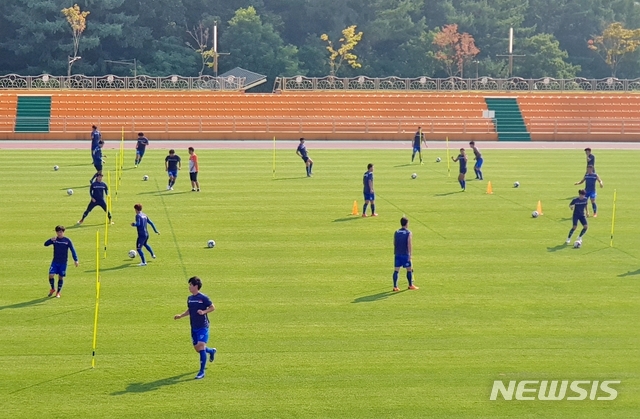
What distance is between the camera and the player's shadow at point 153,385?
1655 centimetres

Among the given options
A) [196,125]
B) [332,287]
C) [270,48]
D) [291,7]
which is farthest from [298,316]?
[291,7]

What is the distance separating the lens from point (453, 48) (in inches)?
3514

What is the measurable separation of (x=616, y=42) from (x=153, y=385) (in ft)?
266

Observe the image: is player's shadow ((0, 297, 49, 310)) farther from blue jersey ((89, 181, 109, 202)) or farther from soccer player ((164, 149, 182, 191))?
soccer player ((164, 149, 182, 191))

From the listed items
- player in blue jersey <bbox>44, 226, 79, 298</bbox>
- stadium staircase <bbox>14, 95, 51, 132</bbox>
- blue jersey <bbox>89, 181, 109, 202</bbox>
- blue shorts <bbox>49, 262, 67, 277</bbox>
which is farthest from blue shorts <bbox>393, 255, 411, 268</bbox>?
stadium staircase <bbox>14, 95, 51, 132</bbox>

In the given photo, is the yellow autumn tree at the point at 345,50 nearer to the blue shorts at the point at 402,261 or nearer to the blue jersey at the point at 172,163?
the blue jersey at the point at 172,163

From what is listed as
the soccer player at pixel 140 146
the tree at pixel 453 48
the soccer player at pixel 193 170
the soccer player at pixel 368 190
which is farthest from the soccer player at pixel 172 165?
the tree at pixel 453 48

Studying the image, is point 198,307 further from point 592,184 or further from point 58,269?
point 592,184

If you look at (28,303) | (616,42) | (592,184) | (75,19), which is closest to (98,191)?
(28,303)

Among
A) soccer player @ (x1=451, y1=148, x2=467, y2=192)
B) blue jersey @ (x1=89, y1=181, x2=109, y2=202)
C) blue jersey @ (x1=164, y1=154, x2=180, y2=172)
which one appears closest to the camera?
blue jersey @ (x1=89, y1=181, x2=109, y2=202)

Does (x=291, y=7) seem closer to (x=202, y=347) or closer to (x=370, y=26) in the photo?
(x=370, y=26)

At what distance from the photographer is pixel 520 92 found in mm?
72812

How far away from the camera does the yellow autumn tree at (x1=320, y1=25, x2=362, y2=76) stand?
8794cm

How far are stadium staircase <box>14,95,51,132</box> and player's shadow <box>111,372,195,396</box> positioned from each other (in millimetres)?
47554
